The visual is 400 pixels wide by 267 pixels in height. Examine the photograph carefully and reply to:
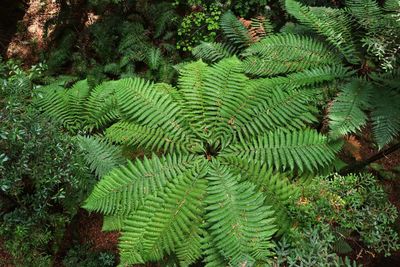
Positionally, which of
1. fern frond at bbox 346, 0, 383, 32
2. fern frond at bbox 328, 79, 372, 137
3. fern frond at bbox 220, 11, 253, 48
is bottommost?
fern frond at bbox 328, 79, 372, 137

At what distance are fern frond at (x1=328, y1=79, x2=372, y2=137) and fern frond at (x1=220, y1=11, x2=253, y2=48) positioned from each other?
180cm

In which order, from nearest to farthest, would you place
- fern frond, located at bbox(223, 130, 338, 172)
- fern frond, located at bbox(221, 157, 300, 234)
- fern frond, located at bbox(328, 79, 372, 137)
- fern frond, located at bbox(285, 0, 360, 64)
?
1. fern frond, located at bbox(221, 157, 300, 234)
2. fern frond, located at bbox(223, 130, 338, 172)
3. fern frond, located at bbox(328, 79, 372, 137)
4. fern frond, located at bbox(285, 0, 360, 64)

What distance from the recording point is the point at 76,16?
7.65 metres

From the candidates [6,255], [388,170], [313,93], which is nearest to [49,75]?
[6,255]

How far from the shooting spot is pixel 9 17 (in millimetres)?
8234

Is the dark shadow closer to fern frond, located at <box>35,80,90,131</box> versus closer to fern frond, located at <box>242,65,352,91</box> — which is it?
fern frond, located at <box>35,80,90,131</box>

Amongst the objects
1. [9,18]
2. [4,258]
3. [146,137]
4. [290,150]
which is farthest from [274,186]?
[9,18]

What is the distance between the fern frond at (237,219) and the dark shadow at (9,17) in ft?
20.9

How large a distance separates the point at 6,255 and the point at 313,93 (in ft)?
14.9

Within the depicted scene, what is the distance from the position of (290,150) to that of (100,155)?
7.60 ft

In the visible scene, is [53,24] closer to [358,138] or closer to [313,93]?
[313,93]

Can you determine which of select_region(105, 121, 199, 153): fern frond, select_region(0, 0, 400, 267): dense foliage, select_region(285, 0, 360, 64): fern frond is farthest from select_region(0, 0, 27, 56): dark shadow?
select_region(285, 0, 360, 64): fern frond

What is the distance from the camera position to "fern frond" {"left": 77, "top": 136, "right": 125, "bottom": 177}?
184 inches

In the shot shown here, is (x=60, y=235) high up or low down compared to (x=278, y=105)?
down
